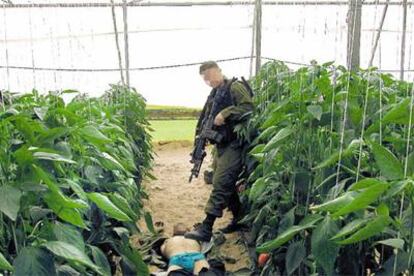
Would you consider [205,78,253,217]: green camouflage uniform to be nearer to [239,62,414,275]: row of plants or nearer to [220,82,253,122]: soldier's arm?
[220,82,253,122]: soldier's arm

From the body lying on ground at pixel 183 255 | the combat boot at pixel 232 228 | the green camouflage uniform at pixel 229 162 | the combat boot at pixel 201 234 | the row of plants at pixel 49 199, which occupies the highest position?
the row of plants at pixel 49 199

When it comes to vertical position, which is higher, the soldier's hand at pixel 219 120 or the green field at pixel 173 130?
the soldier's hand at pixel 219 120

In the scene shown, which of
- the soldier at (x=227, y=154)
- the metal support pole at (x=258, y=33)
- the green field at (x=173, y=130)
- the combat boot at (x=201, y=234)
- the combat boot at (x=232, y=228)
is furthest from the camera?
the green field at (x=173, y=130)

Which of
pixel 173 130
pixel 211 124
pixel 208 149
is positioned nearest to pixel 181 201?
pixel 211 124

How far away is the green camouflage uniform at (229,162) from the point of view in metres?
5.06

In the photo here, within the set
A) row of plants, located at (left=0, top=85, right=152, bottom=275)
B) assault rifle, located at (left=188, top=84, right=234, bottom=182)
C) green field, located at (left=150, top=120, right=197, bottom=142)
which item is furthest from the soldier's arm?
green field, located at (left=150, top=120, right=197, bottom=142)

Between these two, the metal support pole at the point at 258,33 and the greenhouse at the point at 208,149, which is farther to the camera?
the metal support pole at the point at 258,33

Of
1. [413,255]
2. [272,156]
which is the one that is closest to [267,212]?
[272,156]

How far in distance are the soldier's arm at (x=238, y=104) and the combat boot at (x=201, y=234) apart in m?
0.96

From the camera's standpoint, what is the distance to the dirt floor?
190 inches

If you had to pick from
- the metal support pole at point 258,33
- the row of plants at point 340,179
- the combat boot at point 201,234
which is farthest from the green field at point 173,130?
the row of plants at point 340,179

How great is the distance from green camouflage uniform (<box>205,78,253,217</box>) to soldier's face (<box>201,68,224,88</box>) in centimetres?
26

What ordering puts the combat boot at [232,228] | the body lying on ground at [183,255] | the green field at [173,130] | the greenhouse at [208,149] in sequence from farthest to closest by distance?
1. the green field at [173,130]
2. the combat boot at [232,228]
3. the body lying on ground at [183,255]
4. the greenhouse at [208,149]

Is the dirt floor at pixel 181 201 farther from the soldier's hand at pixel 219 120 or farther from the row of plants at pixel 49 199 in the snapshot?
the row of plants at pixel 49 199
